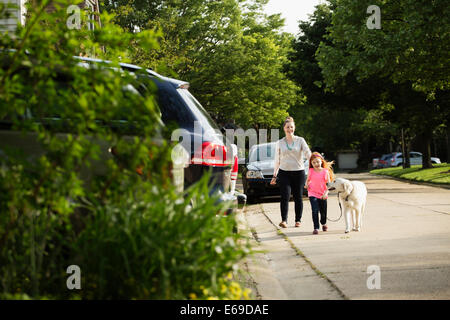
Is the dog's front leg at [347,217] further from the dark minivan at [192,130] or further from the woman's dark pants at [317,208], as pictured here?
the dark minivan at [192,130]

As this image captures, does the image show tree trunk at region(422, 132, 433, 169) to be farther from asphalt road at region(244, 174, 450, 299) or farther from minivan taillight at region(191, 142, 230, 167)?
minivan taillight at region(191, 142, 230, 167)

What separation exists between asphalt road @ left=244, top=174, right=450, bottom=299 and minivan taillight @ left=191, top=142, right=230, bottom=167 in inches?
43.6

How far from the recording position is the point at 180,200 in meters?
4.09

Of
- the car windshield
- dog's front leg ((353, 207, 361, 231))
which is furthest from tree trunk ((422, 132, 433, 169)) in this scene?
dog's front leg ((353, 207, 361, 231))

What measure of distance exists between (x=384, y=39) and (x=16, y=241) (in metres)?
21.0

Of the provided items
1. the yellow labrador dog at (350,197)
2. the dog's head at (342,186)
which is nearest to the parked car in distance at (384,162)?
the yellow labrador dog at (350,197)

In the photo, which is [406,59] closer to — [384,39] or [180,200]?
[384,39]

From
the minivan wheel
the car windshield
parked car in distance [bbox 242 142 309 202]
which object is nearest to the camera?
parked car in distance [bbox 242 142 309 202]

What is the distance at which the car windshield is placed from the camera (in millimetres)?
18516

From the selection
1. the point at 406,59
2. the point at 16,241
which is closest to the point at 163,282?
the point at 16,241

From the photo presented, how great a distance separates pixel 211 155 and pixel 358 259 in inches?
89.2

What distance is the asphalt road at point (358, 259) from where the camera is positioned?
5.78 meters

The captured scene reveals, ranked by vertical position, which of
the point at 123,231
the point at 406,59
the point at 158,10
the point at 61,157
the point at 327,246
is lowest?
the point at 327,246

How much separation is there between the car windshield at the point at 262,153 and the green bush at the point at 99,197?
14.4 m
